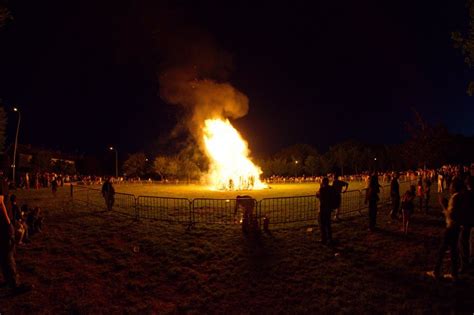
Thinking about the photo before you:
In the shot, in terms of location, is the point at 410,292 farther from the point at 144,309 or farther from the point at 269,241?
the point at 144,309

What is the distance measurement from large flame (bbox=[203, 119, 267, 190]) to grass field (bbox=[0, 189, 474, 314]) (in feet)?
73.4

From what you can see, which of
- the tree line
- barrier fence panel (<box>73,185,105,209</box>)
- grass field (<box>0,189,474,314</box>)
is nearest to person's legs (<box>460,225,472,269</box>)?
grass field (<box>0,189,474,314</box>)

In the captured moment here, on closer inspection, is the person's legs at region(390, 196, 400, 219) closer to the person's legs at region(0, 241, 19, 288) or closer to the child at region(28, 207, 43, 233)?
the person's legs at region(0, 241, 19, 288)

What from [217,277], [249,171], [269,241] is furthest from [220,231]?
[249,171]

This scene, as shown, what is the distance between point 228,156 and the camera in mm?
36844

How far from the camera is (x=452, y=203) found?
6.91 m

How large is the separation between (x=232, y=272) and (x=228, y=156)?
94.3ft

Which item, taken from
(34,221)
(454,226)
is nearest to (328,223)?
(454,226)

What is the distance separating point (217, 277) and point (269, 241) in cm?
300

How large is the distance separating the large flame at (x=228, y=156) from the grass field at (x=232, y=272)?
881 inches

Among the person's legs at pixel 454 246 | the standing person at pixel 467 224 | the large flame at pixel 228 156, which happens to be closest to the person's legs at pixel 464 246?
the standing person at pixel 467 224

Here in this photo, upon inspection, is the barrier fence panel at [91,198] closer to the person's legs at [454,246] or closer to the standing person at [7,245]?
the standing person at [7,245]

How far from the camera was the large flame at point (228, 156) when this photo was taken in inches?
1367

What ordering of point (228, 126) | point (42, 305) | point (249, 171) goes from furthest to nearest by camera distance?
point (249, 171) < point (228, 126) < point (42, 305)
